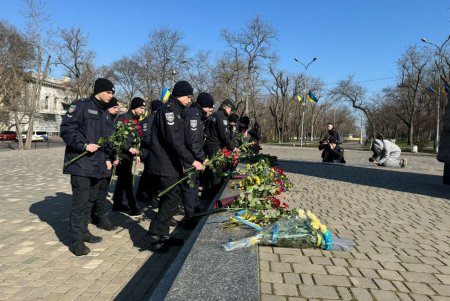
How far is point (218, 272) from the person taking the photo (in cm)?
310

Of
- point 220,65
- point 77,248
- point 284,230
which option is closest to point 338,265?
point 284,230

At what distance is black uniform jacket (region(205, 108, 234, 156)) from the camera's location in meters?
7.32

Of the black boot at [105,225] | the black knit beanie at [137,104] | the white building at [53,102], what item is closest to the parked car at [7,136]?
the white building at [53,102]

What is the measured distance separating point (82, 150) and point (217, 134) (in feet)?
10.7

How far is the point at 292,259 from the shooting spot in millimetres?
3893

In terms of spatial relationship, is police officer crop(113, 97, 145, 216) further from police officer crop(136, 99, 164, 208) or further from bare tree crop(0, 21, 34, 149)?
bare tree crop(0, 21, 34, 149)

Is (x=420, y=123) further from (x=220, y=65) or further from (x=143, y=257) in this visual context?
(x=143, y=257)

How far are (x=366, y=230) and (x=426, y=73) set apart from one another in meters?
53.6

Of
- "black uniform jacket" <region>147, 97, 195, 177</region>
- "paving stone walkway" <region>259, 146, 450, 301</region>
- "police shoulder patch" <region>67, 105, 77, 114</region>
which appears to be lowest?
"paving stone walkway" <region>259, 146, 450, 301</region>

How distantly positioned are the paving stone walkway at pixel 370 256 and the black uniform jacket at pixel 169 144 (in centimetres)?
138

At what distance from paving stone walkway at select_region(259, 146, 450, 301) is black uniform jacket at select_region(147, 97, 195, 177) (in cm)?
138

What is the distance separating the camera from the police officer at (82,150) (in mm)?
4594

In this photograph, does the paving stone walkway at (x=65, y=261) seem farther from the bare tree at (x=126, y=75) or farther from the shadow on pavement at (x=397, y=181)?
the bare tree at (x=126, y=75)

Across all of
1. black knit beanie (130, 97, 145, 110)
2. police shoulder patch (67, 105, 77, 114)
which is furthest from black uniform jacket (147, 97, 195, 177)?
black knit beanie (130, 97, 145, 110)
